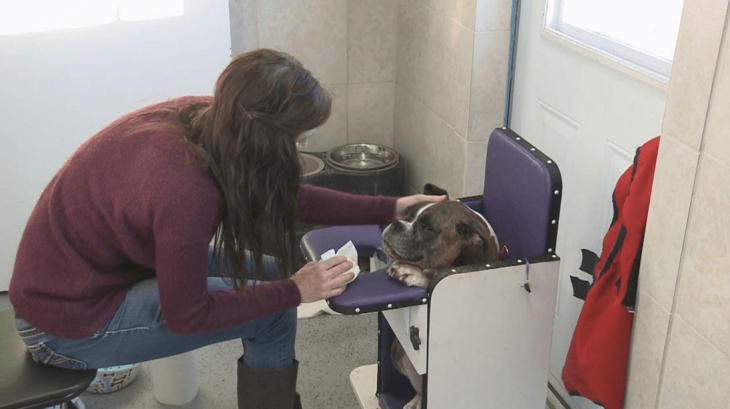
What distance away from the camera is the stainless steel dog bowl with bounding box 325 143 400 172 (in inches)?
132

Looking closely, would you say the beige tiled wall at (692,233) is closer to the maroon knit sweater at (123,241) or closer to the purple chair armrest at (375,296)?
the purple chair armrest at (375,296)

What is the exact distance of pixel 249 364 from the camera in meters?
1.92

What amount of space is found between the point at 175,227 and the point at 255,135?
0.78 feet

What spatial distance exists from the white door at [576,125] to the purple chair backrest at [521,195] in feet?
0.98

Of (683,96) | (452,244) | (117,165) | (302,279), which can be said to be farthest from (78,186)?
(683,96)

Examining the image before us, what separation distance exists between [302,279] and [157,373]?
0.89 meters

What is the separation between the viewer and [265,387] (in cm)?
191

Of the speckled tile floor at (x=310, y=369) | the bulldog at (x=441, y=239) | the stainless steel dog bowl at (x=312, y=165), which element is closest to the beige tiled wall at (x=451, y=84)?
the stainless steel dog bowl at (x=312, y=165)

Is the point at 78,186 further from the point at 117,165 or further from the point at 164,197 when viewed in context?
the point at 164,197

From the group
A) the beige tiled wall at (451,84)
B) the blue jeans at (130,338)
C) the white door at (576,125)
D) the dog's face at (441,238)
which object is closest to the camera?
the blue jeans at (130,338)

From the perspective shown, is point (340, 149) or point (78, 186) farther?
point (340, 149)

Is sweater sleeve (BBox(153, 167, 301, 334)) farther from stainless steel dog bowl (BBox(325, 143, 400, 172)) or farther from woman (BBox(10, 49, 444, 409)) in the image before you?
stainless steel dog bowl (BBox(325, 143, 400, 172))

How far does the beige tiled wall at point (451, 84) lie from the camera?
8.52 feet

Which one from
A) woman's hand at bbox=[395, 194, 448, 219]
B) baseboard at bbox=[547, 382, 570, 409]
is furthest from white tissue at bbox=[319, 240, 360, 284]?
baseboard at bbox=[547, 382, 570, 409]
